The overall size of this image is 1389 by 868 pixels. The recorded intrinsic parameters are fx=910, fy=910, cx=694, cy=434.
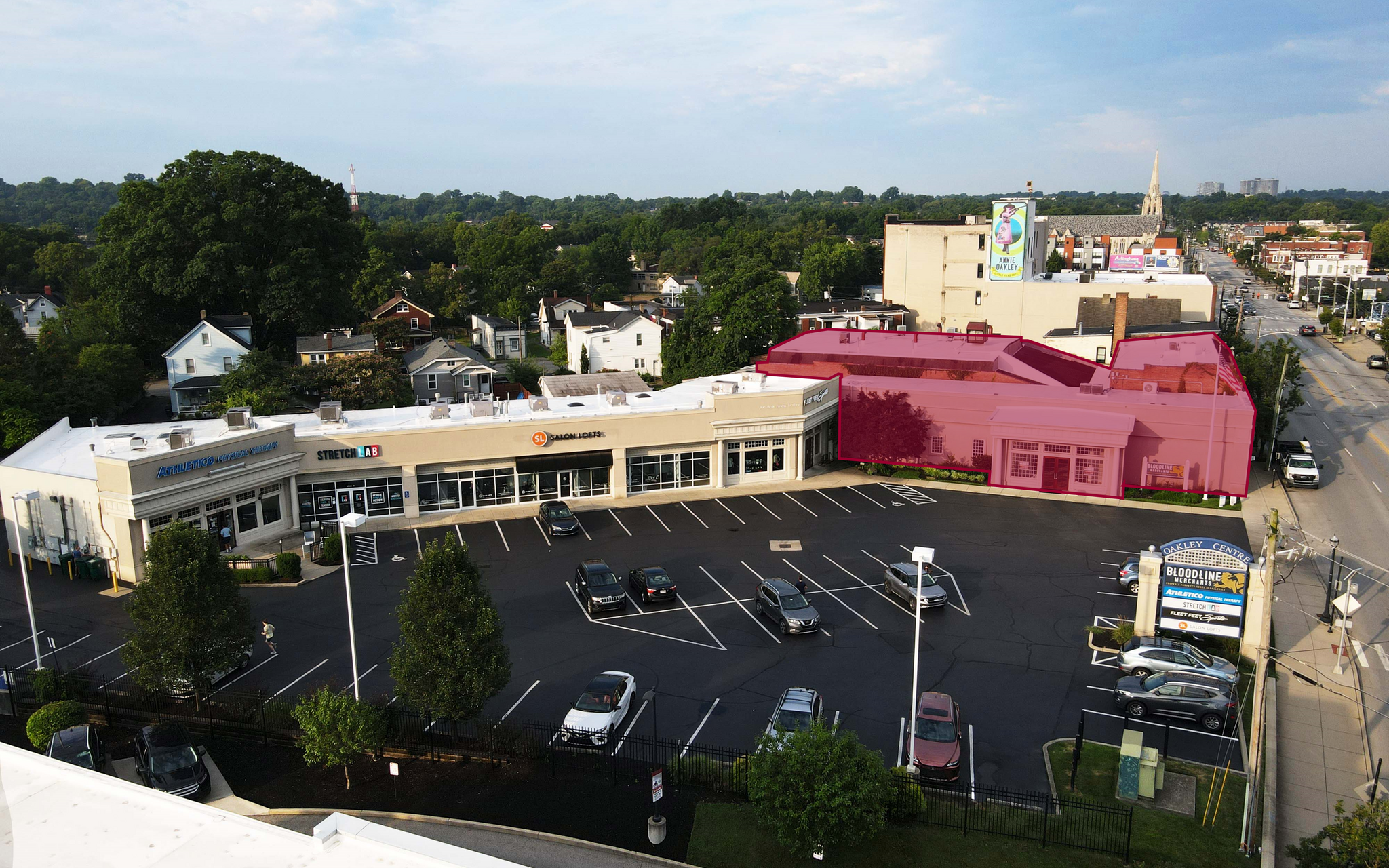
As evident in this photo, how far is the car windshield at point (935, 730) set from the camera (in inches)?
806

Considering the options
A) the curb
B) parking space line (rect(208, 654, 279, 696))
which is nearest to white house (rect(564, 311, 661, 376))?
parking space line (rect(208, 654, 279, 696))

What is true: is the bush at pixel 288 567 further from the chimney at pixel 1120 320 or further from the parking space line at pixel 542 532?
the chimney at pixel 1120 320

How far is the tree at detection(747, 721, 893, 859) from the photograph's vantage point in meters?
16.3

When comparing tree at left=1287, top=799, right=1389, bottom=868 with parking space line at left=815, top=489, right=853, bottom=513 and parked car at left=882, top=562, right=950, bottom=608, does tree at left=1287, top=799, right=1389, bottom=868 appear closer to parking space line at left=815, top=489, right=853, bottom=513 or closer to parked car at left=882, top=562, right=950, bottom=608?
parked car at left=882, top=562, right=950, bottom=608

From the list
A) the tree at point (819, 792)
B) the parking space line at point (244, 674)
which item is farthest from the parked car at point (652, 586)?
the tree at point (819, 792)

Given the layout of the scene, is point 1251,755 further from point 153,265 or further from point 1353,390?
point 153,265

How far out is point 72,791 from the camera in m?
10.9

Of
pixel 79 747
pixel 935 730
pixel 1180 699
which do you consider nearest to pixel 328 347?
pixel 79 747

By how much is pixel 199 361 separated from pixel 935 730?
2444 inches

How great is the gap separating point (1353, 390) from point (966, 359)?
128 feet

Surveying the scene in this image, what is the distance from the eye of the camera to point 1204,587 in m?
25.9

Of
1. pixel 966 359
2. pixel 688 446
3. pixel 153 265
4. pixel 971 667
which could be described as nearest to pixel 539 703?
pixel 971 667

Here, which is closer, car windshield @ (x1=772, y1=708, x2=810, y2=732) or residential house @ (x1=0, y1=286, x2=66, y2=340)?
car windshield @ (x1=772, y1=708, x2=810, y2=732)

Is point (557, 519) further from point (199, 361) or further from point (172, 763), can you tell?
point (199, 361)
